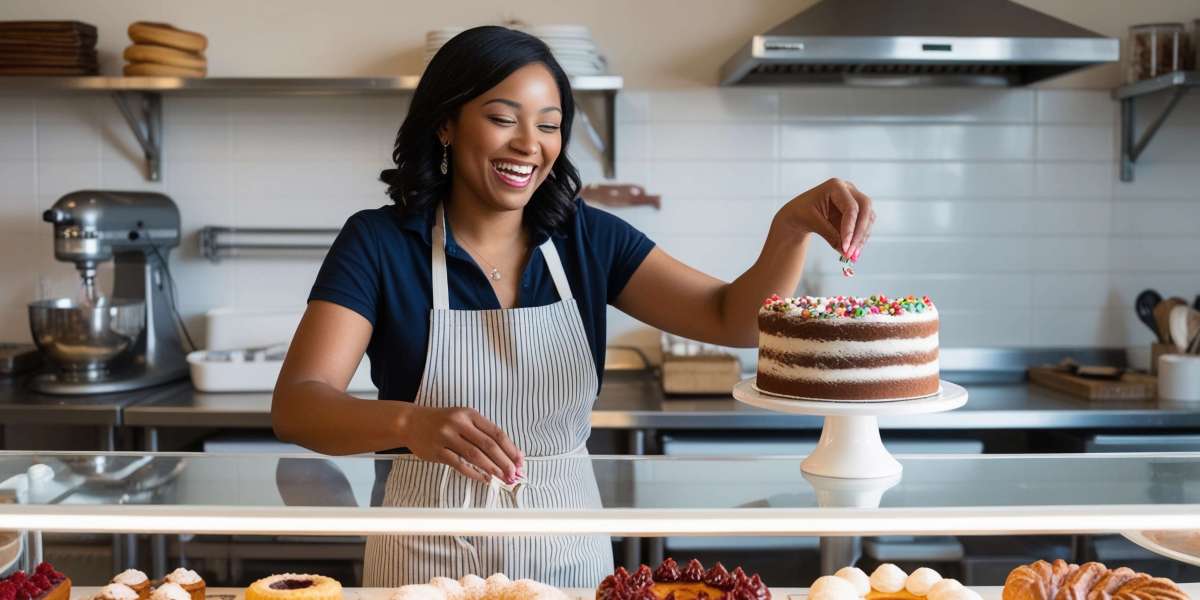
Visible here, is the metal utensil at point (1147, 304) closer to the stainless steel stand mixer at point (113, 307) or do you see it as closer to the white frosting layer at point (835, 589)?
the white frosting layer at point (835, 589)

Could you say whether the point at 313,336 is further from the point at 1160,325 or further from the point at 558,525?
the point at 1160,325

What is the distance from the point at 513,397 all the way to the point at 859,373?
617 millimetres

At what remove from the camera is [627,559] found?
10.6ft

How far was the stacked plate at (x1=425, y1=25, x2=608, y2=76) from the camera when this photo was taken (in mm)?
3672

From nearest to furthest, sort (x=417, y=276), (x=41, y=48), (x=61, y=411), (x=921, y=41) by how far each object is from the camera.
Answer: (x=417, y=276) → (x=61, y=411) → (x=921, y=41) → (x=41, y=48)

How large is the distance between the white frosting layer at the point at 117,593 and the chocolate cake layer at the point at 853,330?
944 mm

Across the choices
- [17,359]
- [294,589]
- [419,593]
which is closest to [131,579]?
[294,589]

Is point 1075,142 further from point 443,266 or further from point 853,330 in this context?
point 443,266

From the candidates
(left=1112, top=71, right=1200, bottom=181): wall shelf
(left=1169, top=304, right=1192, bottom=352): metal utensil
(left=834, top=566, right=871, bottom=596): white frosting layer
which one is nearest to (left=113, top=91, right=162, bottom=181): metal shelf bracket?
(left=834, top=566, right=871, bottom=596): white frosting layer

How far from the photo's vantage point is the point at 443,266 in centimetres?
197

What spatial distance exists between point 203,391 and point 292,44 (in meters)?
1.25

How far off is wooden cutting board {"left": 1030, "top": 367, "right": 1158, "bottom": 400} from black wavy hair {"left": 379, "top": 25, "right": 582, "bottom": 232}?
2184 millimetres

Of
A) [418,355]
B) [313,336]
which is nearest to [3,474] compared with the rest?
[313,336]

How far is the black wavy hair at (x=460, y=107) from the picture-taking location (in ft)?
6.06
